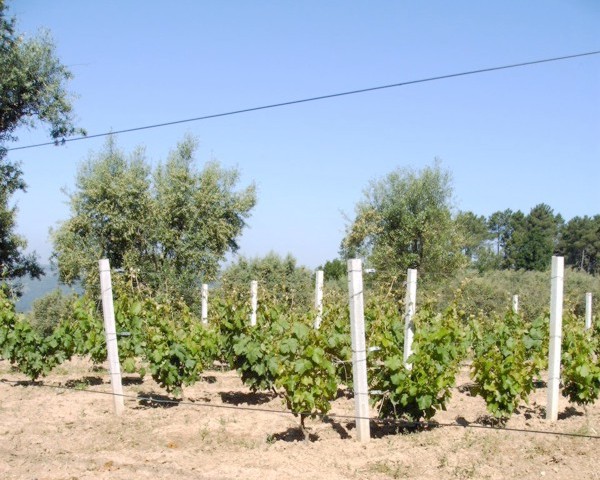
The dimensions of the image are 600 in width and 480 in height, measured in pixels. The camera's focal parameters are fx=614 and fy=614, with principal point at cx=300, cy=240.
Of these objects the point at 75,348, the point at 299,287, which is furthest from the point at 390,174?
the point at 75,348

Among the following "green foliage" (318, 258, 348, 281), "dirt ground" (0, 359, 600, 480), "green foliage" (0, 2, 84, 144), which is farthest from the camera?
"green foliage" (318, 258, 348, 281)

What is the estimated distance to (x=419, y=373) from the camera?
6.51 metres

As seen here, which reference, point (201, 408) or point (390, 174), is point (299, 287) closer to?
point (390, 174)

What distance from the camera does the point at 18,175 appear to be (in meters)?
18.2

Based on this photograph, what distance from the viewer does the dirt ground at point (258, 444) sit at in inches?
211

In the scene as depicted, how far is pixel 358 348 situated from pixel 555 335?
2274 mm

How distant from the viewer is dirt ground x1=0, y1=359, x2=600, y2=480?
5.35 m

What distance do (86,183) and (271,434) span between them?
15042mm

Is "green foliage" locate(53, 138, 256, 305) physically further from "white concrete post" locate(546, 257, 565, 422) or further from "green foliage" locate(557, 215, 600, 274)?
"green foliage" locate(557, 215, 600, 274)

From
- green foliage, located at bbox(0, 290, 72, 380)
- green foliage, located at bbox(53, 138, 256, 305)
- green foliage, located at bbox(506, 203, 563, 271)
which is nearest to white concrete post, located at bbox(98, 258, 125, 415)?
green foliage, located at bbox(0, 290, 72, 380)

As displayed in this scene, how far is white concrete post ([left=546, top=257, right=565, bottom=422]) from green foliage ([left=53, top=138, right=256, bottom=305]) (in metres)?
13.4

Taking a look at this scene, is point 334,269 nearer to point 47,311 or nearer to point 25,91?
point 47,311

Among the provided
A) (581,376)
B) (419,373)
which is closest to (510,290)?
(581,376)

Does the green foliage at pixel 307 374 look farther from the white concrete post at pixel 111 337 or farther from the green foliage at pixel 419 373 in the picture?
the white concrete post at pixel 111 337
